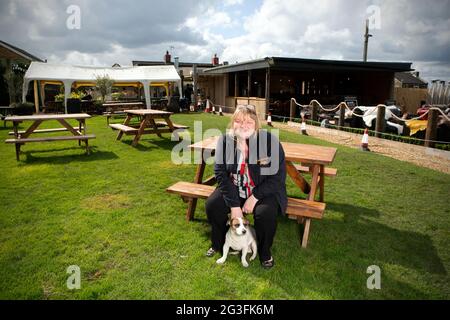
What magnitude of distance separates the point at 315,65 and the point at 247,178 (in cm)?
1491

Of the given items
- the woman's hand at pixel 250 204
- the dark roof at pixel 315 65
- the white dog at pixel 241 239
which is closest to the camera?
the white dog at pixel 241 239

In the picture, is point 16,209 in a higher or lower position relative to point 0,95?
lower

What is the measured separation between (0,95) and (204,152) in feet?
83.1

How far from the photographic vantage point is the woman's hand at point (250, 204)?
309 centimetres

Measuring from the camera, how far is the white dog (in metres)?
2.97

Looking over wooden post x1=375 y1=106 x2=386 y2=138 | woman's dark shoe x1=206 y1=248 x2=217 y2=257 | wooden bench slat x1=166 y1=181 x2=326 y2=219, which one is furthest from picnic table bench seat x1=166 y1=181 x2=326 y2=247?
wooden post x1=375 y1=106 x2=386 y2=138

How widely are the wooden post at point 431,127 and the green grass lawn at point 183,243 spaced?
3.11 m

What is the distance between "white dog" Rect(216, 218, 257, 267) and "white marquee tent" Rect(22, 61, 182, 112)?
17672 millimetres

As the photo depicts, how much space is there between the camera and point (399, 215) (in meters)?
4.29

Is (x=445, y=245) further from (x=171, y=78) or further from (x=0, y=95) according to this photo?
(x=0, y=95)

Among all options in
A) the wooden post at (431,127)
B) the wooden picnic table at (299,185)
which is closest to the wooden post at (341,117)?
the wooden post at (431,127)

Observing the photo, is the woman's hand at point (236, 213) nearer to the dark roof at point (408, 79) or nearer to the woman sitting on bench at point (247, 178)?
the woman sitting on bench at point (247, 178)

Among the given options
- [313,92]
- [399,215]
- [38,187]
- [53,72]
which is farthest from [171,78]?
[399,215]
